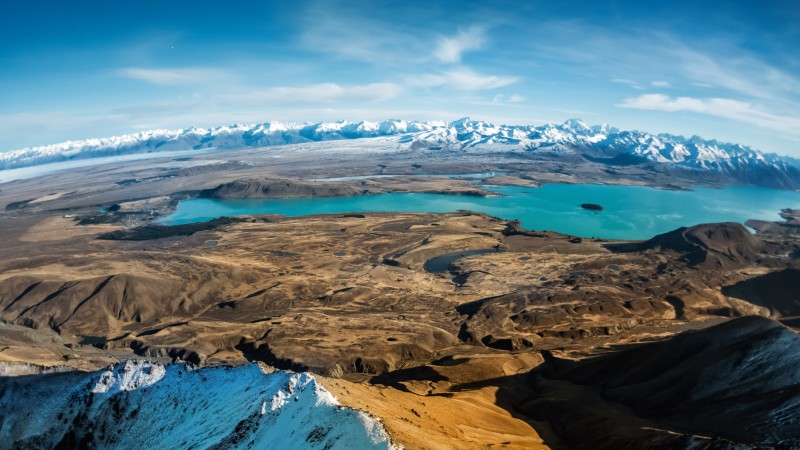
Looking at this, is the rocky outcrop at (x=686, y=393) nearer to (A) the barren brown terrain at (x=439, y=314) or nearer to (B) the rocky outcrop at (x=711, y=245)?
(A) the barren brown terrain at (x=439, y=314)

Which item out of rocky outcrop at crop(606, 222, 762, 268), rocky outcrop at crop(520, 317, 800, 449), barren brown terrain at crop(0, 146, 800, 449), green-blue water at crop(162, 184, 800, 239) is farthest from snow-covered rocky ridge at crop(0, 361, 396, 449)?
green-blue water at crop(162, 184, 800, 239)

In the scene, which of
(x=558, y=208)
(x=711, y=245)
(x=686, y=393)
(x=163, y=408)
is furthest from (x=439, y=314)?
(x=558, y=208)

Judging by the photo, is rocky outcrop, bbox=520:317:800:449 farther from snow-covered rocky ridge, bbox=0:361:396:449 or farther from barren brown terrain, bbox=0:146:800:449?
snow-covered rocky ridge, bbox=0:361:396:449

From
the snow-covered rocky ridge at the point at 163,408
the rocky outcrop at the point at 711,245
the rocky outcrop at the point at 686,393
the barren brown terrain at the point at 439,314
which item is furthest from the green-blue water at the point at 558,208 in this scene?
the snow-covered rocky ridge at the point at 163,408

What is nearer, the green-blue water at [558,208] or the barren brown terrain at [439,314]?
→ the barren brown terrain at [439,314]

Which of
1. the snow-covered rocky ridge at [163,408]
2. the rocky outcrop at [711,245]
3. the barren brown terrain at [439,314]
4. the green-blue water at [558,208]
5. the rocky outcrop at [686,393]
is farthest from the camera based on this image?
the green-blue water at [558,208]

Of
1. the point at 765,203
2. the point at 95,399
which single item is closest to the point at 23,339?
the point at 95,399
